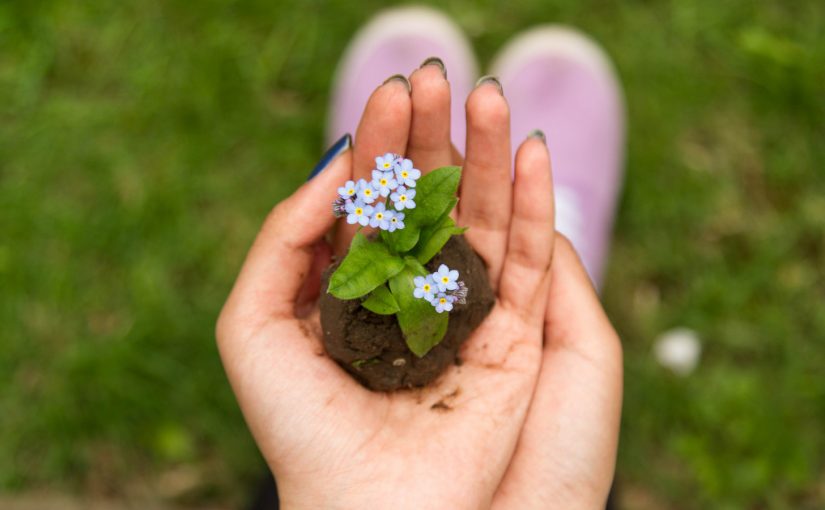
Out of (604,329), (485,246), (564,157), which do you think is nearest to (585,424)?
(604,329)

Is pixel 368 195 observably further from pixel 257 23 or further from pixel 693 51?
pixel 693 51

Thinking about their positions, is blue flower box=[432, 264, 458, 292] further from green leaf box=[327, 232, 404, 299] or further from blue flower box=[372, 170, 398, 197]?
blue flower box=[372, 170, 398, 197]

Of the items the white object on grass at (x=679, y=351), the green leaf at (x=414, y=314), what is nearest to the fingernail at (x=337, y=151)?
the green leaf at (x=414, y=314)

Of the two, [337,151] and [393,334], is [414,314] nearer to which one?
[393,334]

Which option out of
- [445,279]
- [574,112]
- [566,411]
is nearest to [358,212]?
[445,279]

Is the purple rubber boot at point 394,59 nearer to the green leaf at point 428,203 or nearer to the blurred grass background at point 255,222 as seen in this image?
the blurred grass background at point 255,222
